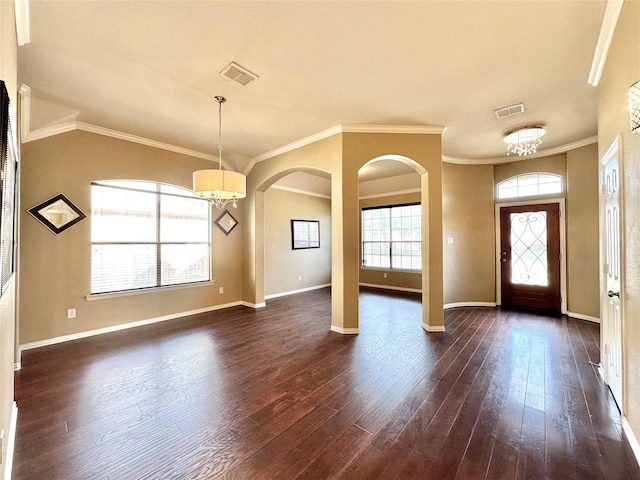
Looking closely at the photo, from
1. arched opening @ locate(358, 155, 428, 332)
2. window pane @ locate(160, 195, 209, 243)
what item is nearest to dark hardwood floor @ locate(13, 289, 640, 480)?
window pane @ locate(160, 195, 209, 243)

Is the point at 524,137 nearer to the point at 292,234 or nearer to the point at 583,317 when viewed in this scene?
the point at 583,317

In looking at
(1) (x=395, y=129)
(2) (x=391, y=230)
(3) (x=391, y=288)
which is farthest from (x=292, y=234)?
(1) (x=395, y=129)

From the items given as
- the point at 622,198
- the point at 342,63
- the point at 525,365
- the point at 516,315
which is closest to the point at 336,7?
the point at 342,63

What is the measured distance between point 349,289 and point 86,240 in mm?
3809

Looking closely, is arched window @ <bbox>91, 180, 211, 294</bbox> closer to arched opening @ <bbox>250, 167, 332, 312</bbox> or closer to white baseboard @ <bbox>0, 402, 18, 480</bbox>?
arched opening @ <bbox>250, 167, 332, 312</bbox>

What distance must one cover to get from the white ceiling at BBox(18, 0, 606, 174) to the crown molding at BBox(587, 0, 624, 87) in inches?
2.0

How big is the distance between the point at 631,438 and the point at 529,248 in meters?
4.05

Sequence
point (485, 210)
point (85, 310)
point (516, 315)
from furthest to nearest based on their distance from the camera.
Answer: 1. point (485, 210)
2. point (516, 315)
3. point (85, 310)

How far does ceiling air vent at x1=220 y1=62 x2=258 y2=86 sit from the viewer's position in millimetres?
2486

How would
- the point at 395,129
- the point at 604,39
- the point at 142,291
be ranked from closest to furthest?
1. the point at 604,39
2. the point at 395,129
3. the point at 142,291

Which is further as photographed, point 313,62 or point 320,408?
point 313,62

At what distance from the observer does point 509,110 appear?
3340 mm

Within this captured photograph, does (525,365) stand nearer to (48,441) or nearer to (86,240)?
(48,441)

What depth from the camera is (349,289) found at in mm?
3836
